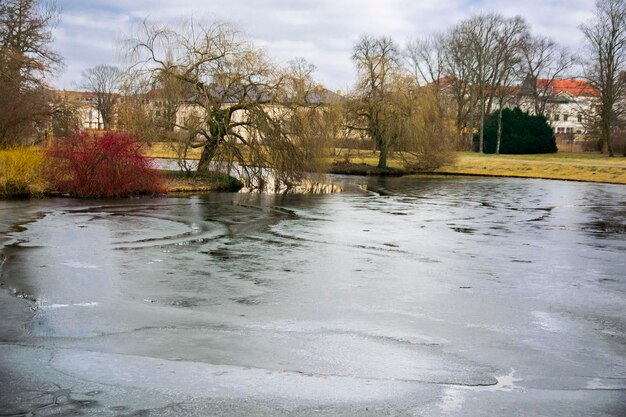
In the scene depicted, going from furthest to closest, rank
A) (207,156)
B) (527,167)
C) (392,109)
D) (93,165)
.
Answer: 1. (527,167)
2. (392,109)
3. (207,156)
4. (93,165)

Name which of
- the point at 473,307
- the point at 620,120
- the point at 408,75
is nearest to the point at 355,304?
the point at 473,307

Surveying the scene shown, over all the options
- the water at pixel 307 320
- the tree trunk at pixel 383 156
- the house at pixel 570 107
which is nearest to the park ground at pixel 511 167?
the tree trunk at pixel 383 156

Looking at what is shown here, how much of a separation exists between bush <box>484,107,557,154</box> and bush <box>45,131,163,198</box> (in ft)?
171

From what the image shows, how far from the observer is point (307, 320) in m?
9.01

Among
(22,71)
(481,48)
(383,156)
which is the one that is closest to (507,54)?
(481,48)

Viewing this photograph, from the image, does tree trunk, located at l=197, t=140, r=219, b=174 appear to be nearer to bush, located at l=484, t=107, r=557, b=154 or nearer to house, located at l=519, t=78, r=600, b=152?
house, located at l=519, t=78, r=600, b=152

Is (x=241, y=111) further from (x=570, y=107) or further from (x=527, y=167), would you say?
(x=570, y=107)

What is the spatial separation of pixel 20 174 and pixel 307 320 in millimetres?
20795

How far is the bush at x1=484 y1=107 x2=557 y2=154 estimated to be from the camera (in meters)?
72.2

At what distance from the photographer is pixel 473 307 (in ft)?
32.6

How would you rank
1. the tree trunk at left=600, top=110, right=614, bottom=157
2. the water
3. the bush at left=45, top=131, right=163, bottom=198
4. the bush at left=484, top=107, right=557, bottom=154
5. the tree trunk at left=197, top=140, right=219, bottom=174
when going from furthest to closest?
the bush at left=484, top=107, right=557, bottom=154 < the tree trunk at left=600, top=110, right=614, bottom=157 < the tree trunk at left=197, top=140, right=219, bottom=174 < the bush at left=45, top=131, right=163, bottom=198 < the water

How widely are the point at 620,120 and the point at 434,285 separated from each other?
2572 inches

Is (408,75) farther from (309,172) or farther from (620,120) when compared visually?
(620,120)

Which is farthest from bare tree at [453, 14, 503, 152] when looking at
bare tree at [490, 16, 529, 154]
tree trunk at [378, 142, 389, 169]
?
tree trunk at [378, 142, 389, 169]
